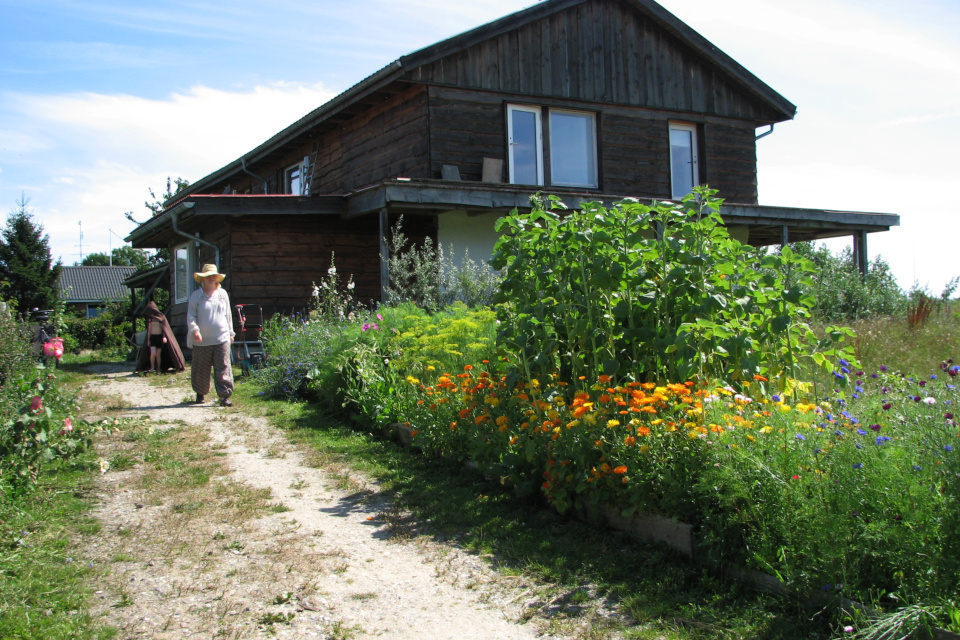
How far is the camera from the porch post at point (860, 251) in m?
16.5

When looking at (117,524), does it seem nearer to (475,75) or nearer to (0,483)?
(0,483)

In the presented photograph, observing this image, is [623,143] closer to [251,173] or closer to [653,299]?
[251,173]

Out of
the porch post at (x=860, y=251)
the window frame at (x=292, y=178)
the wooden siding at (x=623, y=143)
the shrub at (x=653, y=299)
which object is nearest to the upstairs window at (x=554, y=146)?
the wooden siding at (x=623, y=143)

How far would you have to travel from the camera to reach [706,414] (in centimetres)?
389

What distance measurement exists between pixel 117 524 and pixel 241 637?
1.81 meters

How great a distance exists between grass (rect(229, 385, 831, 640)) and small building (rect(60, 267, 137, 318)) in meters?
62.5

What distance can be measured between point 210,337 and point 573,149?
354 inches

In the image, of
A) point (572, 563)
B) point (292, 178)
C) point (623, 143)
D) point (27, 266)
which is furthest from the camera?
point (27, 266)

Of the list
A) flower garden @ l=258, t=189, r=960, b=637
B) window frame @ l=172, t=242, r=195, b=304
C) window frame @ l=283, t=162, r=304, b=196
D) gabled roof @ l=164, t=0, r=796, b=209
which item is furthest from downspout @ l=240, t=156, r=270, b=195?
flower garden @ l=258, t=189, r=960, b=637

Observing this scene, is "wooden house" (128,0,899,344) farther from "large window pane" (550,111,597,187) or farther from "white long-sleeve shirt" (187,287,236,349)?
"white long-sleeve shirt" (187,287,236,349)

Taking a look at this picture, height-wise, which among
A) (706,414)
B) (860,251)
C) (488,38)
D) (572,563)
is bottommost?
(572,563)

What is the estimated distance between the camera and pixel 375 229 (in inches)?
580

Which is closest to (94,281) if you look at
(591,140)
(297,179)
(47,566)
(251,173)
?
(251,173)

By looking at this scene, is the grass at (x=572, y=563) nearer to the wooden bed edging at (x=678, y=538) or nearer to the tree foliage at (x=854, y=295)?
the wooden bed edging at (x=678, y=538)
